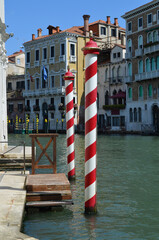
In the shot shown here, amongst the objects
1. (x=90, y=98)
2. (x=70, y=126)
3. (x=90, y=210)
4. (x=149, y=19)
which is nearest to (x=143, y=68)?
(x=149, y=19)

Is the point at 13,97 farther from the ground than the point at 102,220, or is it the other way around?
the point at 13,97

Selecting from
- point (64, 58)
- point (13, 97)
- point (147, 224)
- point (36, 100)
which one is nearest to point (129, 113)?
point (64, 58)

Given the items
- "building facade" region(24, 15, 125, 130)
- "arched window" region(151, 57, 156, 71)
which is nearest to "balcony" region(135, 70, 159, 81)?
"arched window" region(151, 57, 156, 71)

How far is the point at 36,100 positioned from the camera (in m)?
49.2

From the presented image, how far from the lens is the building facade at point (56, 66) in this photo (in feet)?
149

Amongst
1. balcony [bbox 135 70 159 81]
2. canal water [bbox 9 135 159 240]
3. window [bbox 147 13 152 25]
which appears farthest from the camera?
window [bbox 147 13 152 25]

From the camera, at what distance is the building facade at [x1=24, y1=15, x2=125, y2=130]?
45.3m

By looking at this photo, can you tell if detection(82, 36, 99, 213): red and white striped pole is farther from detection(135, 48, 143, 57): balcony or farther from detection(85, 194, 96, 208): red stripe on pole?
detection(135, 48, 143, 57): balcony

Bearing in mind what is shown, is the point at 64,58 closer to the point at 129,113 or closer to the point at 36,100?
the point at 36,100

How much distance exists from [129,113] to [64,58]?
1078 centimetres

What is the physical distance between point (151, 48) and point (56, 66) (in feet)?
46.0

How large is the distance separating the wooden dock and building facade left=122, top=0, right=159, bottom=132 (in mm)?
28756

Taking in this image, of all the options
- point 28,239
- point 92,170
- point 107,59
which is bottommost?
point 28,239

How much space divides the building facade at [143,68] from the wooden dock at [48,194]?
28.8 meters
